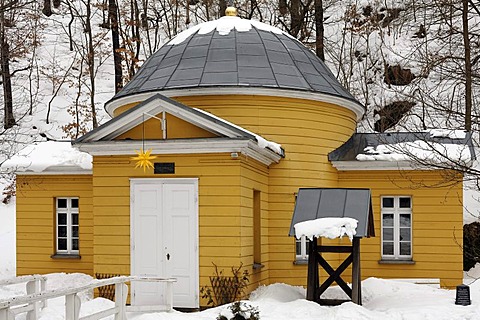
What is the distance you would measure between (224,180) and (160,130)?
5.53 feet


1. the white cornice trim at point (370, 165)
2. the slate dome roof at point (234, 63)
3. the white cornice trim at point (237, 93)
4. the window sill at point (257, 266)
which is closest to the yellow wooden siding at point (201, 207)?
the window sill at point (257, 266)

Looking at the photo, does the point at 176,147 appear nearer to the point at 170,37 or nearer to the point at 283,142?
the point at 283,142

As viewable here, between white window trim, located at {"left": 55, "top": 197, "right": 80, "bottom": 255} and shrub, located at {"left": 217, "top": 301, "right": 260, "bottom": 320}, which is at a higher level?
white window trim, located at {"left": 55, "top": 197, "right": 80, "bottom": 255}

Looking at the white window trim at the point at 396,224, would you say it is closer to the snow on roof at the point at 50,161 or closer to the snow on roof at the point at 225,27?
the snow on roof at the point at 225,27

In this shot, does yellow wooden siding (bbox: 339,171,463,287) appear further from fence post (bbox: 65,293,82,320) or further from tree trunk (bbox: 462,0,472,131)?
fence post (bbox: 65,293,82,320)

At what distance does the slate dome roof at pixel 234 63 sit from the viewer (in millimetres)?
16047

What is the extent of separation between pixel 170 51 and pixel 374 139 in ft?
18.5

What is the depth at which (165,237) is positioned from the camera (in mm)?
13578

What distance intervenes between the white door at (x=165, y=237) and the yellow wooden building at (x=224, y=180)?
0.09ft

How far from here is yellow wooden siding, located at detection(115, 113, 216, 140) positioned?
13781 mm

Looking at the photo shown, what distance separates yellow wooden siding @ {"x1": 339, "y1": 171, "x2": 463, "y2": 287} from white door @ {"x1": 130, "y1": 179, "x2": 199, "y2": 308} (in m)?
5.54

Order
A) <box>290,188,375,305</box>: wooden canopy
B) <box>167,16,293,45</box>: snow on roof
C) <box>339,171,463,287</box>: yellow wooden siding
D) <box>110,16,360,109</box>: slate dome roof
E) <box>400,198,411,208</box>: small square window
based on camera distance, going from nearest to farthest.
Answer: <box>290,188,375,305</box>: wooden canopy < <box>110,16,360,109</box>: slate dome roof < <box>339,171,463,287</box>: yellow wooden siding < <box>400,198,411,208</box>: small square window < <box>167,16,293,45</box>: snow on roof

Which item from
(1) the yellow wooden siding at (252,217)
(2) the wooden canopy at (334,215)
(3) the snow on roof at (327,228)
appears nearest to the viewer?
(3) the snow on roof at (327,228)

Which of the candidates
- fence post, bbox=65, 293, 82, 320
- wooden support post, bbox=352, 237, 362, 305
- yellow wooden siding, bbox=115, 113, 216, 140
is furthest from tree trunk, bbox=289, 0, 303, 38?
fence post, bbox=65, 293, 82, 320
